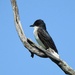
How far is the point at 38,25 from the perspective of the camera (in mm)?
9297

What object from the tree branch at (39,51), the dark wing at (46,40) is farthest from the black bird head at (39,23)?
the tree branch at (39,51)

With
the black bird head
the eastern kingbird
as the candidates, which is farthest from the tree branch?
the black bird head

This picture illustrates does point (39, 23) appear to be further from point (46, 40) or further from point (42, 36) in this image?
point (46, 40)

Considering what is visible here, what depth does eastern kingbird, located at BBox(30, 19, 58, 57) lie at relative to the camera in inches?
335

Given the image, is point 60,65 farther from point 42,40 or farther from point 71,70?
point 42,40

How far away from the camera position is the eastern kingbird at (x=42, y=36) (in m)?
8.50

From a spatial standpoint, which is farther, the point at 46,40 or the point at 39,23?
the point at 39,23

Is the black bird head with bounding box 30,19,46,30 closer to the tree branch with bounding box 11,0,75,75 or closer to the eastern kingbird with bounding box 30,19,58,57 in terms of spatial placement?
the eastern kingbird with bounding box 30,19,58,57

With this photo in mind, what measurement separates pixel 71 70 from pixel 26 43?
1.17 metres

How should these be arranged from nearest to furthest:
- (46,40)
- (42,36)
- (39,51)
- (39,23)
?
(39,51) → (46,40) → (42,36) → (39,23)

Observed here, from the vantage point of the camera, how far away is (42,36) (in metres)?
8.80

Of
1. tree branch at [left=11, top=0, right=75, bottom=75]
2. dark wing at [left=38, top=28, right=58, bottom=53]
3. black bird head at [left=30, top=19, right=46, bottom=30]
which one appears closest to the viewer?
tree branch at [left=11, top=0, right=75, bottom=75]

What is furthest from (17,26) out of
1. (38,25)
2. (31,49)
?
(38,25)

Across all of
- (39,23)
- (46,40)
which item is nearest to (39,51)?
(46,40)
